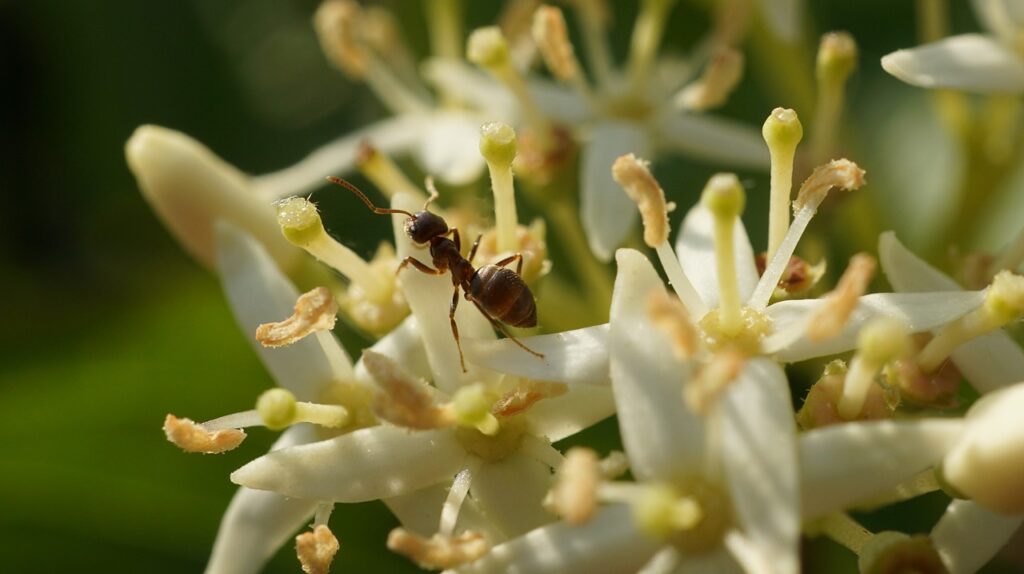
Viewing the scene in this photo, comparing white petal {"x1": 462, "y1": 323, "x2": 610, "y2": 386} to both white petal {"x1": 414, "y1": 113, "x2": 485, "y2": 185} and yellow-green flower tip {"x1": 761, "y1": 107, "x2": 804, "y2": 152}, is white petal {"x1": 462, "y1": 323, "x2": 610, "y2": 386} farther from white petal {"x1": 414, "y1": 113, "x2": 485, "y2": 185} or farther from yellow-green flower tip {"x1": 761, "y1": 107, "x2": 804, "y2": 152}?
white petal {"x1": 414, "y1": 113, "x2": 485, "y2": 185}

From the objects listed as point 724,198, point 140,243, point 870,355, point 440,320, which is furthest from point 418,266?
point 140,243

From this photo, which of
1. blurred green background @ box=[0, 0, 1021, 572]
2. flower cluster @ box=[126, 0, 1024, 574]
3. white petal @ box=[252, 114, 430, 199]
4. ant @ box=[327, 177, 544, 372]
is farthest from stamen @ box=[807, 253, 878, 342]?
white petal @ box=[252, 114, 430, 199]

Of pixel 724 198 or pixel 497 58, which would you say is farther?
pixel 497 58

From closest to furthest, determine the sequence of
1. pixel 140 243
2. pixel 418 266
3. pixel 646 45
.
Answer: pixel 418 266
pixel 646 45
pixel 140 243

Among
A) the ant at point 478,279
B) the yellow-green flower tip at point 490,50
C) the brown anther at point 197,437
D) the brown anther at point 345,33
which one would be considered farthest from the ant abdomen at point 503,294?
→ the brown anther at point 345,33

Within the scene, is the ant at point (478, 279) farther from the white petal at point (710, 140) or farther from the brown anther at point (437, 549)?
the white petal at point (710, 140)

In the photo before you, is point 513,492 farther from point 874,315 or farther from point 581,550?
point 874,315
